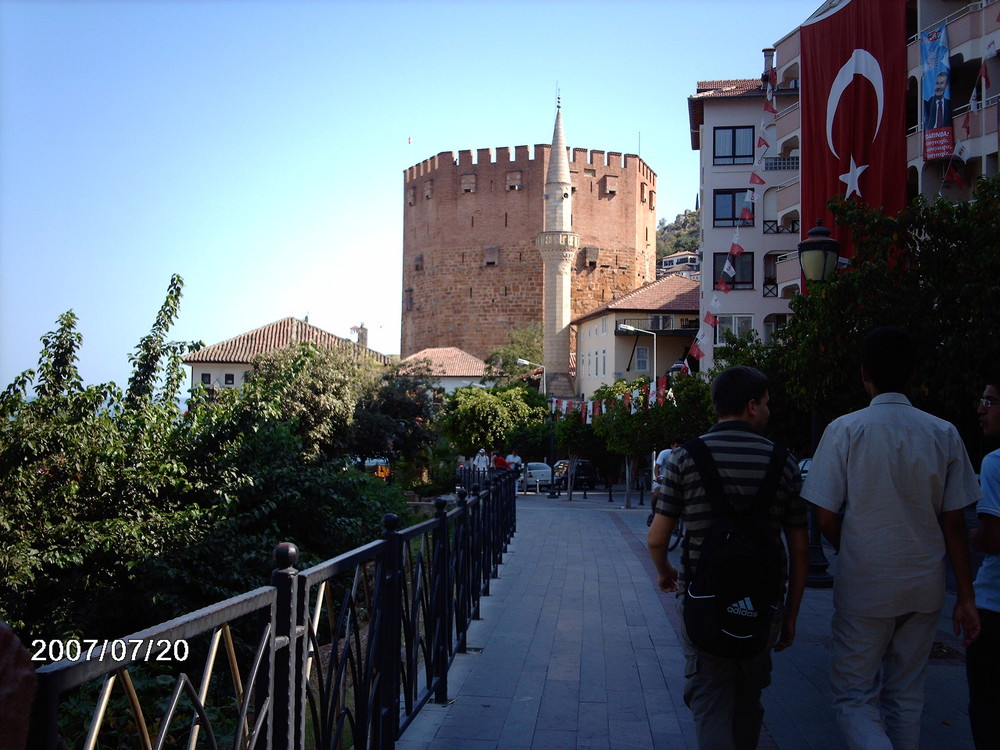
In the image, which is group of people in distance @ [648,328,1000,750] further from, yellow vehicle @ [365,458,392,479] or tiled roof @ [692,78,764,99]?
tiled roof @ [692,78,764,99]

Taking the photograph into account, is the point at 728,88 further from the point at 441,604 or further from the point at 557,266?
the point at 441,604

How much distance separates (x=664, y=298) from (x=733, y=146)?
15.4 meters

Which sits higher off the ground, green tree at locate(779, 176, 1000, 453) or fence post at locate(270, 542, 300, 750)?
green tree at locate(779, 176, 1000, 453)

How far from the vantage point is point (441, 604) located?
581 centimetres

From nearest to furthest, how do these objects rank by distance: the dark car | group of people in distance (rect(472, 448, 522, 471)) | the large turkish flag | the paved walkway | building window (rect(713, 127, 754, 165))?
1. the paved walkway
2. the large turkish flag
3. group of people in distance (rect(472, 448, 522, 471))
4. building window (rect(713, 127, 754, 165))
5. the dark car

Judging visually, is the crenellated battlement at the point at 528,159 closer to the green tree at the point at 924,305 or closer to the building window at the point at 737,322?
the building window at the point at 737,322

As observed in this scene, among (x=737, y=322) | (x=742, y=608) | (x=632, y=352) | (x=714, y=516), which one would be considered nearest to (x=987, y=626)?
(x=742, y=608)

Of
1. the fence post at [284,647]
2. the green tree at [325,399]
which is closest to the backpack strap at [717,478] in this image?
the fence post at [284,647]

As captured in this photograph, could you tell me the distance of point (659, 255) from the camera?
4697 inches

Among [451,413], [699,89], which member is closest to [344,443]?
[451,413]

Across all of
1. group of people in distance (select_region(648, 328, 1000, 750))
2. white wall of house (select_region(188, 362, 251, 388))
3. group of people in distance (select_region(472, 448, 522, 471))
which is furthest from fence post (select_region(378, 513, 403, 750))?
white wall of house (select_region(188, 362, 251, 388))

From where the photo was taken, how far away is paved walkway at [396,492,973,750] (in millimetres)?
4906

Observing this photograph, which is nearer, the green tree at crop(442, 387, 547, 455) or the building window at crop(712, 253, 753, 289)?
the building window at crop(712, 253, 753, 289)

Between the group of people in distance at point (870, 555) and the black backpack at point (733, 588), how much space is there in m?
0.07
